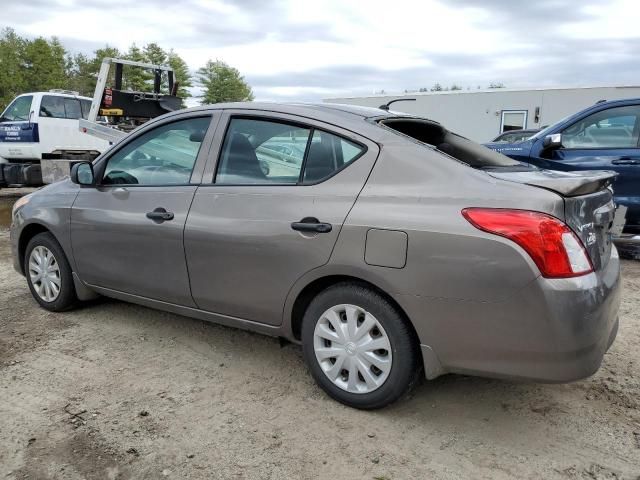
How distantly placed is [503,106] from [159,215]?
60.2 feet

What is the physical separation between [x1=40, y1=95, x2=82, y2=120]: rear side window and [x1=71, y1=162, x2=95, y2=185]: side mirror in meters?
8.09

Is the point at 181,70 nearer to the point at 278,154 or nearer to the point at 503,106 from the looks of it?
the point at 503,106

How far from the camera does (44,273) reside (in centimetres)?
440

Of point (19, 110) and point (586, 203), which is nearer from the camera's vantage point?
point (586, 203)

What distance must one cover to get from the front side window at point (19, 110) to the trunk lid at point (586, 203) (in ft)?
36.0

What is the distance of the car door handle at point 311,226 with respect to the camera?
9.29 ft

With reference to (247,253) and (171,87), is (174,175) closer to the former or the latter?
(247,253)

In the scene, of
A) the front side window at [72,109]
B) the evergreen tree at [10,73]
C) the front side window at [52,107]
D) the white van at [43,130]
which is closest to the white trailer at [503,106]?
the front side window at [72,109]

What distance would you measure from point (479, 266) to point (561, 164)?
14.4 feet

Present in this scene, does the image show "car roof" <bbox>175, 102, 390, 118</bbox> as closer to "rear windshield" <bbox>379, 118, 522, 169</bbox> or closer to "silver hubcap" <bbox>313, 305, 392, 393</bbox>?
"rear windshield" <bbox>379, 118, 522, 169</bbox>

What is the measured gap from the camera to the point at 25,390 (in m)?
3.17

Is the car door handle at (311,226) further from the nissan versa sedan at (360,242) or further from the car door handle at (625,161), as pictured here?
the car door handle at (625,161)

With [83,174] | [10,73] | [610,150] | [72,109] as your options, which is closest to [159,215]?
[83,174]

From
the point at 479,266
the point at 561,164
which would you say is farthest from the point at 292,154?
the point at 561,164
